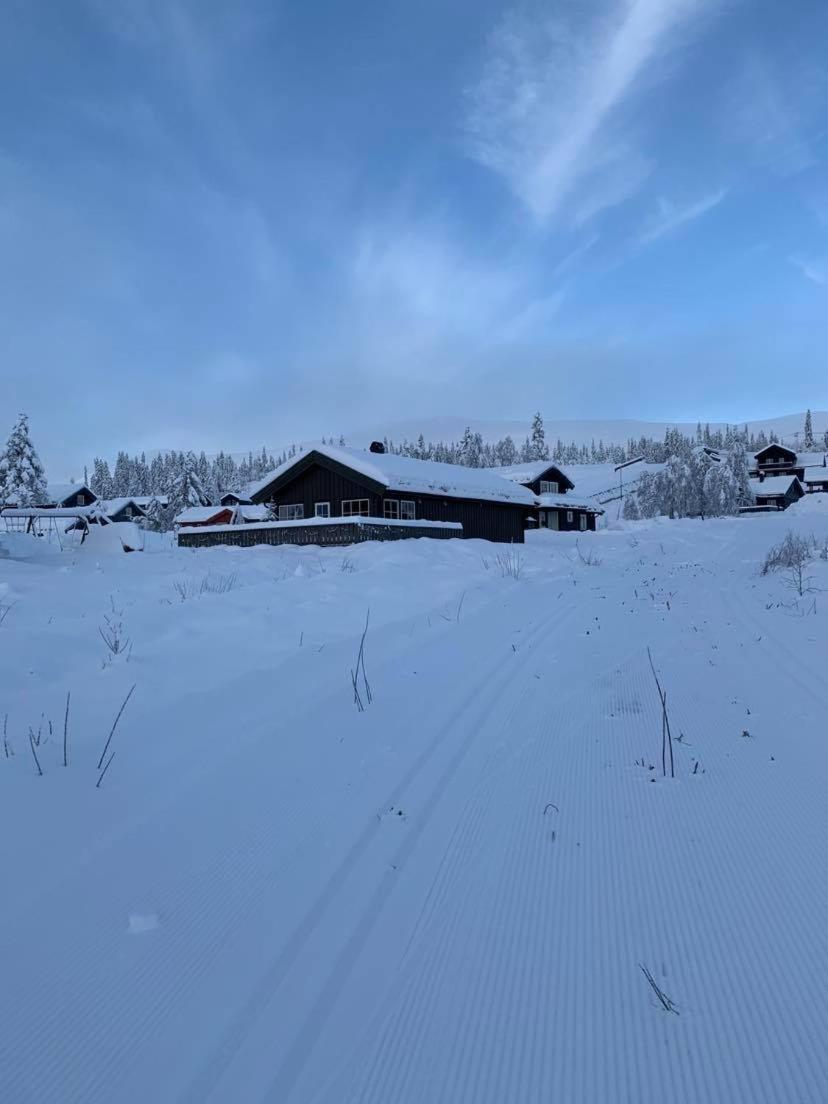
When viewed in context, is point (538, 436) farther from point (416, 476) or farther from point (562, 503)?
point (416, 476)

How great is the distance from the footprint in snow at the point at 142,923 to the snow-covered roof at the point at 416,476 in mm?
22247

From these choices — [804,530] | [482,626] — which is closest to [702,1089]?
[482,626]

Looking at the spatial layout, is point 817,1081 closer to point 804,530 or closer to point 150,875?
point 150,875

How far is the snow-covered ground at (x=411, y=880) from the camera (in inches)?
66.6

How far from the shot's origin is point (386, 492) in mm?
25203

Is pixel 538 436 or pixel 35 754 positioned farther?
pixel 538 436

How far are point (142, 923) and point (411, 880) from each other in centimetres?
105

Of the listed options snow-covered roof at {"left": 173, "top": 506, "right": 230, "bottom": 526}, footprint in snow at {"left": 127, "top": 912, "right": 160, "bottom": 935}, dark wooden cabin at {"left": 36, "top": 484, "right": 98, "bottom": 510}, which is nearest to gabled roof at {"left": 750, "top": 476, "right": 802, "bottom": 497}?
snow-covered roof at {"left": 173, "top": 506, "right": 230, "bottom": 526}

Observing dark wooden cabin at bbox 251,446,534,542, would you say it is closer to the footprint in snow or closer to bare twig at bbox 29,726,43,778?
bare twig at bbox 29,726,43,778

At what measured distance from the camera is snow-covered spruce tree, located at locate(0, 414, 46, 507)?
5122cm

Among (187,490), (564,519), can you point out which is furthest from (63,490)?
(564,519)

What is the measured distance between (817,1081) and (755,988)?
0.95 feet

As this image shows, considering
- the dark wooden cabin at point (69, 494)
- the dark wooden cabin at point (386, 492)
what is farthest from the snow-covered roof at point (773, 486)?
the dark wooden cabin at point (69, 494)

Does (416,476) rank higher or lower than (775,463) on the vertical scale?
lower
